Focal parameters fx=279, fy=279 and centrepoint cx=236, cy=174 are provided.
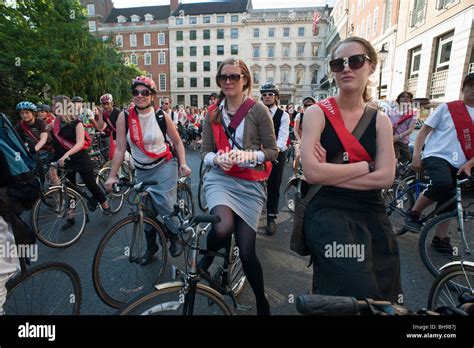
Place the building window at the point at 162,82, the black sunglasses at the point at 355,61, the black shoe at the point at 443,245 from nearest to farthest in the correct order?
the black sunglasses at the point at 355,61 < the black shoe at the point at 443,245 < the building window at the point at 162,82

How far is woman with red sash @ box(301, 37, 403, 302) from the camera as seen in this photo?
152cm

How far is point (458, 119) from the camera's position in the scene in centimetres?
309

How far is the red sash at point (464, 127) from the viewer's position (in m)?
3.05

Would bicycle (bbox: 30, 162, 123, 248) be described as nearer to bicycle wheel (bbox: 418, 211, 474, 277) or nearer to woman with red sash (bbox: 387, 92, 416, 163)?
bicycle wheel (bbox: 418, 211, 474, 277)

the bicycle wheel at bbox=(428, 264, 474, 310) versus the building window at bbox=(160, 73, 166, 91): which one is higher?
the building window at bbox=(160, 73, 166, 91)

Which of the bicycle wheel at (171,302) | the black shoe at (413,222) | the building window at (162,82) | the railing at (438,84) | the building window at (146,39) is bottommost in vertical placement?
the black shoe at (413,222)

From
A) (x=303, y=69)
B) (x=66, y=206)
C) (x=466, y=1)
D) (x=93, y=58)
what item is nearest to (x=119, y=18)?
(x=303, y=69)

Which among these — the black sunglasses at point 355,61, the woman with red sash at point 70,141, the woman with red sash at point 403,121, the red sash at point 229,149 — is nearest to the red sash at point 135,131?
the red sash at point 229,149

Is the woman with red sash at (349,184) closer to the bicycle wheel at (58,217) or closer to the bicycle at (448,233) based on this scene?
the bicycle at (448,233)

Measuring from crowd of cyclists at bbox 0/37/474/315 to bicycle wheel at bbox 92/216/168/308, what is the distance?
0.46ft

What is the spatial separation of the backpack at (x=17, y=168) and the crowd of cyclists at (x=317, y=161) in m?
0.89

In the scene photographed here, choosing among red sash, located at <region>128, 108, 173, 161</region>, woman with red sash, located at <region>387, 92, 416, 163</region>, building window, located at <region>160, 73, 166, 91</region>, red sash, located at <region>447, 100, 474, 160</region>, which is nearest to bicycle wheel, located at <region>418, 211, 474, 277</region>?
red sash, located at <region>447, 100, 474, 160</region>

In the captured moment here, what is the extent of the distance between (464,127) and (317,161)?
2.47 metres

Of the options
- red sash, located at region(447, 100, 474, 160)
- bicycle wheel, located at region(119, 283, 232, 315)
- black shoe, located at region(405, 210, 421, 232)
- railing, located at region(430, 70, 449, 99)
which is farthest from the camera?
railing, located at region(430, 70, 449, 99)
